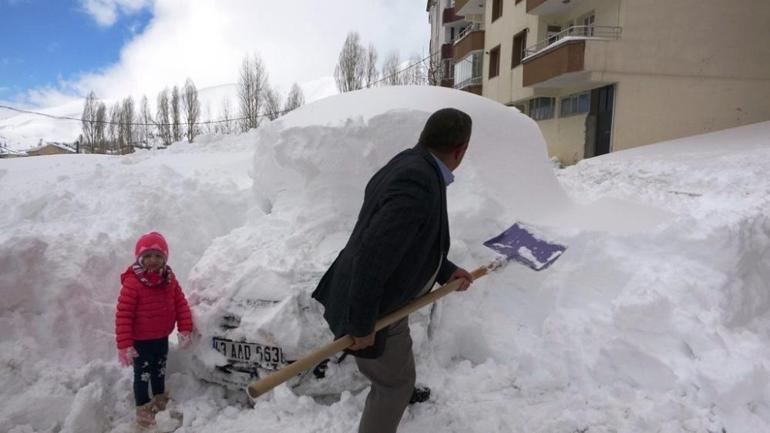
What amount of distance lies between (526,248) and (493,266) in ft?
1.02

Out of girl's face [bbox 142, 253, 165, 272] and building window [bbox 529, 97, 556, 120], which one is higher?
building window [bbox 529, 97, 556, 120]

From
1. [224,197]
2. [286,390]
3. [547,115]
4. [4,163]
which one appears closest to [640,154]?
[547,115]

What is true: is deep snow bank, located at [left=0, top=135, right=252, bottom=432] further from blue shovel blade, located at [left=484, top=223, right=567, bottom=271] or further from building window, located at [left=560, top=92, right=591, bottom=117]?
building window, located at [left=560, top=92, right=591, bottom=117]

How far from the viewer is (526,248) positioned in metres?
2.92

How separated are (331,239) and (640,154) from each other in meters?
9.46

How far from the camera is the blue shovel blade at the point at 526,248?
2.79m

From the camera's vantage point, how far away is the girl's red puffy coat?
2719mm

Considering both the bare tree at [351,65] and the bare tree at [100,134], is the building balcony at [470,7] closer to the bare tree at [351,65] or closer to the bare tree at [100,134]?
the bare tree at [351,65]

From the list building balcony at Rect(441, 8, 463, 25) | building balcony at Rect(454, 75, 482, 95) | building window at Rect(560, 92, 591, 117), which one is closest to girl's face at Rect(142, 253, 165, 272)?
building window at Rect(560, 92, 591, 117)

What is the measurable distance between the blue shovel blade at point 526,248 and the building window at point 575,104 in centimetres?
1329

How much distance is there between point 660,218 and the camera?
146 inches

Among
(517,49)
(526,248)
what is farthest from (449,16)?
(526,248)

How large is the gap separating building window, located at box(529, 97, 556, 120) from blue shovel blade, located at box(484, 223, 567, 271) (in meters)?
15.2

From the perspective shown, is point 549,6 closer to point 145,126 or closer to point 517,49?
point 517,49
